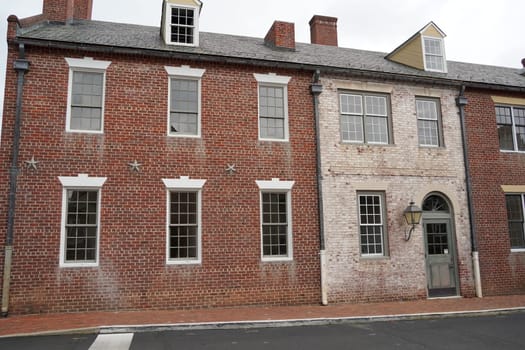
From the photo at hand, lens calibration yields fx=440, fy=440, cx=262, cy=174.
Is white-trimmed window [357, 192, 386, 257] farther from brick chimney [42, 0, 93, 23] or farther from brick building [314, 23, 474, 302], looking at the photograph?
brick chimney [42, 0, 93, 23]

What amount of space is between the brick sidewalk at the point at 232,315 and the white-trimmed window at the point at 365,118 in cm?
493

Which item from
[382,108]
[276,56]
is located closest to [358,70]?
[382,108]

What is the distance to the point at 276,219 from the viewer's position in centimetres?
1230

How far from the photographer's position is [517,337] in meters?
8.25

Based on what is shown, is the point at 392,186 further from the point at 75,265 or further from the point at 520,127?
the point at 75,265

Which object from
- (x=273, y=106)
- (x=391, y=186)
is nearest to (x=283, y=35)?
(x=273, y=106)

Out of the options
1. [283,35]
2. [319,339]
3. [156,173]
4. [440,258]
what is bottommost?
[319,339]

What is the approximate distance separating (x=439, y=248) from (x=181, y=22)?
10413mm

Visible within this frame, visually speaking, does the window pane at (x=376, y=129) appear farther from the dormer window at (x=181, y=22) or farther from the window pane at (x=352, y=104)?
the dormer window at (x=181, y=22)

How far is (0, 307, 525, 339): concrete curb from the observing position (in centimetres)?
842

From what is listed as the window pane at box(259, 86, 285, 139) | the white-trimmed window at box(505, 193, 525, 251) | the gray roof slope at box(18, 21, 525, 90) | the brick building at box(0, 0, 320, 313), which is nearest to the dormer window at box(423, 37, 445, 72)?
the gray roof slope at box(18, 21, 525, 90)

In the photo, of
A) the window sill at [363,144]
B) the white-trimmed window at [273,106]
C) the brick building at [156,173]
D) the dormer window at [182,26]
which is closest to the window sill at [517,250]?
the window sill at [363,144]

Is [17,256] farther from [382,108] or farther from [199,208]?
[382,108]

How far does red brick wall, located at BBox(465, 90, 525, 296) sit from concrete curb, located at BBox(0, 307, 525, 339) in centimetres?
278
